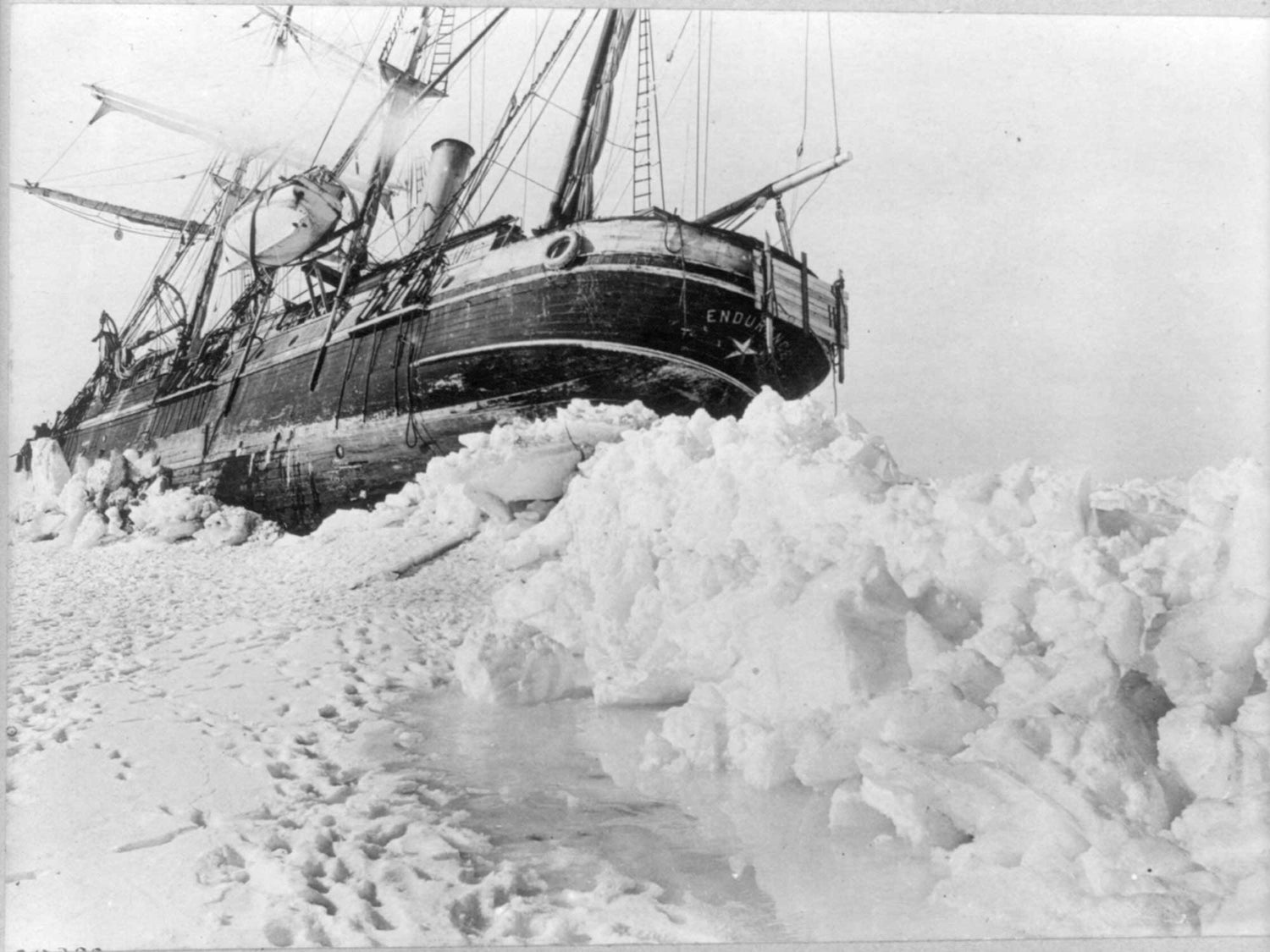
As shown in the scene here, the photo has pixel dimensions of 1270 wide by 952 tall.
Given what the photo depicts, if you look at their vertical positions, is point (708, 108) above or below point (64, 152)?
above

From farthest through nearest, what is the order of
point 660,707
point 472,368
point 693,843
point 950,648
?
1. point 472,368
2. point 660,707
3. point 950,648
4. point 693,843

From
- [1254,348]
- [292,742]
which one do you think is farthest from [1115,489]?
[292,742]

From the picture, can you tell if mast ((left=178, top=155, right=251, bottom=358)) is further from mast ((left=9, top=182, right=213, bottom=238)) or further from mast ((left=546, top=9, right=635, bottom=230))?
mast ((left=546, top=9, right=635, bottom=230))

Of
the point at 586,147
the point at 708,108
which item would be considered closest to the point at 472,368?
the point at 586,147

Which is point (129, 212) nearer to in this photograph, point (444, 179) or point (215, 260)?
point (215, 260)

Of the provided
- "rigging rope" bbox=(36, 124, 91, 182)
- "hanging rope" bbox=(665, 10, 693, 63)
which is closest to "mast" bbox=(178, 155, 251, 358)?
"rigging rope" bbox=(36, 124, 91, 182)

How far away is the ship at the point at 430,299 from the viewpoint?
7.47ft

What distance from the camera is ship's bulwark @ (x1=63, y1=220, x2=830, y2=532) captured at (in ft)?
7.65

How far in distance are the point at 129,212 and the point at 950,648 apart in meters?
2.14

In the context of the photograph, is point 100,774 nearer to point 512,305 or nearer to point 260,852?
point 260,852

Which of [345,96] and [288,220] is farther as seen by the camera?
[288,220]

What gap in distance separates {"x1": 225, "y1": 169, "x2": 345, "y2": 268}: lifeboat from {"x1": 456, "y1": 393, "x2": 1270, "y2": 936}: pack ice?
101 centimetres

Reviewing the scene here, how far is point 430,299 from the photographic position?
2447mm

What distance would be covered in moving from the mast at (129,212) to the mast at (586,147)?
93cm
